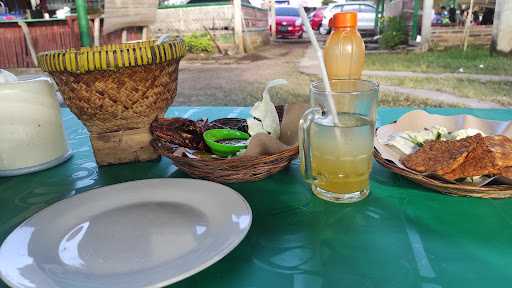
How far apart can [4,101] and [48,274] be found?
46 cm

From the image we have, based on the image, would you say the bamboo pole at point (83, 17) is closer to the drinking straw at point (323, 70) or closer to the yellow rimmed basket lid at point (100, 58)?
the yellow rimmed basket lid at point (100, 58)

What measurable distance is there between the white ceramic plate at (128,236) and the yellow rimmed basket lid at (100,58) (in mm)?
210

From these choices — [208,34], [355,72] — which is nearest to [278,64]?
[208,34]

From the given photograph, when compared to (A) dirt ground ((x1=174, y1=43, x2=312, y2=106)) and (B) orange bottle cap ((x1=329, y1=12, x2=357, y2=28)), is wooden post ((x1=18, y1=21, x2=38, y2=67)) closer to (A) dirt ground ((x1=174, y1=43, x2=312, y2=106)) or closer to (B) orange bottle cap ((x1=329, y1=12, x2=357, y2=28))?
(A) dirt ground ((x1=174, y1=43, x2=312, y2=106))

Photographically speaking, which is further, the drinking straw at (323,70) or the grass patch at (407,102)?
the grass patch at (407,102)

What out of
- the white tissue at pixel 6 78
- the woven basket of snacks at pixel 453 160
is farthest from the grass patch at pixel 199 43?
the woven basket of snacks at pixel 453 160

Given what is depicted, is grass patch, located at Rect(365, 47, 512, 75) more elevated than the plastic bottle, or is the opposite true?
the plastic bottle

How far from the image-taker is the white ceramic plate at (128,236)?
378mm

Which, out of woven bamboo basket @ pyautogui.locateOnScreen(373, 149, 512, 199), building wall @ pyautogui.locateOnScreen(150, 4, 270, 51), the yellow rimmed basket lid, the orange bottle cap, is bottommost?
woven bamboo basket @ pyautogui.locateOnScreen(373, 149, 512, 199)

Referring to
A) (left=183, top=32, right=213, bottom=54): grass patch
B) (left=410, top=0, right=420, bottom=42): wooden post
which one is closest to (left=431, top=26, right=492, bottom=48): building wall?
(left=410, top=0, right=420, bottom=42): wooden post

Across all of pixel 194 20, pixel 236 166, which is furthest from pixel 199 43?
pixel 236 166

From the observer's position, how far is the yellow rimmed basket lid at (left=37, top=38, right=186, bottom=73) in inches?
24.8

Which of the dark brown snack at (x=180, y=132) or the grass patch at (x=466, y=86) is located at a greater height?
the dark brown snack at (x=180, y=132)

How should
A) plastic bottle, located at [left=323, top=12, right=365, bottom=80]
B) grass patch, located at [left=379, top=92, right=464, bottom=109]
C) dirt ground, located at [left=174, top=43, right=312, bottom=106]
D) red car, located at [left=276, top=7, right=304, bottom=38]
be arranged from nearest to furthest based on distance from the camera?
1. plastic bottle, located at [left=323, top=12, right=365, bottom=80]
2. grass patch, located at [left=379, top=92, right=464, bottom=109]
3. dirt ground, located at [left=174, top=43, right=312, bottom=106]
4. red car, located at [left=276, top=7, right=304, bottom=38]
